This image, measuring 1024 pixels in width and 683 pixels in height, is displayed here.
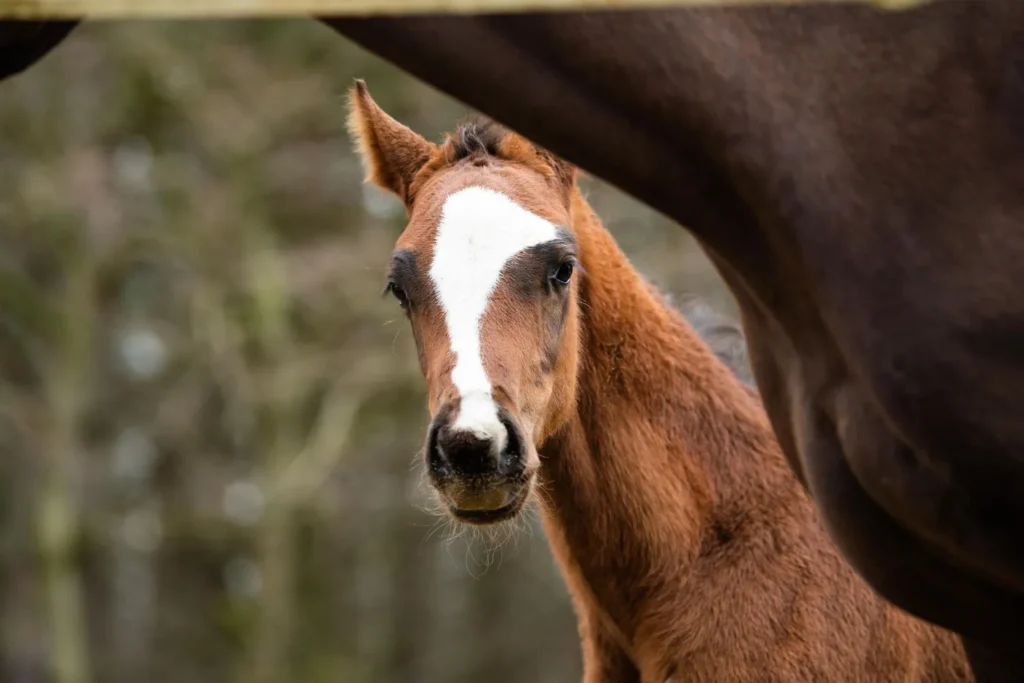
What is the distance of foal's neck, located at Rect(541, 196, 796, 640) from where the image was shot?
14.0 ft

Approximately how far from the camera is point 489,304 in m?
3.84

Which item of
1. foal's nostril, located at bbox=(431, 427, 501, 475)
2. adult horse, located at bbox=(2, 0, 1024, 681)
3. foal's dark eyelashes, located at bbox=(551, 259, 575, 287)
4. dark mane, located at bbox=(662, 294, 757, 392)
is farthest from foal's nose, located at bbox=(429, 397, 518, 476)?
dark mane, located at bbox=(662, 294, 757, 392)

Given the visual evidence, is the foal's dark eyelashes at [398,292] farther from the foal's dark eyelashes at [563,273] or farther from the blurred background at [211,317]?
the blurred background at [211,317]

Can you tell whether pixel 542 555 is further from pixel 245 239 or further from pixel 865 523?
pixel 865 523

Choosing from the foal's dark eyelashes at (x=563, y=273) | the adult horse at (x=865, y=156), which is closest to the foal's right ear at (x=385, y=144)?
the foal's dark eyelashes at (x=563, y=273)

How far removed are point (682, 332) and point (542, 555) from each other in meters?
12.1

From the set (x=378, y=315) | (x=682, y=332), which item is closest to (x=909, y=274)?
(x=682, y=332)

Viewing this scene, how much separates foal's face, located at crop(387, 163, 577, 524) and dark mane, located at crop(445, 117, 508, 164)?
12 centimetres

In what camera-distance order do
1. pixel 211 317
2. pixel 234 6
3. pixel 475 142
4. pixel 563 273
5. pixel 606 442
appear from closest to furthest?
pixel 234 6 < pixel 563 273 < pixel 606 442 < pixel 475 142 < pixel 211 317

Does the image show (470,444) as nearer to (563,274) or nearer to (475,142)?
(563,274)

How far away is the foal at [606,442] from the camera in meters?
3.77

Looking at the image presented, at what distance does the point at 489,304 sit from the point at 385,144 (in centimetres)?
107

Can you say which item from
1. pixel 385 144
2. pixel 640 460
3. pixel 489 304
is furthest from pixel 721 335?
pixel 489 304

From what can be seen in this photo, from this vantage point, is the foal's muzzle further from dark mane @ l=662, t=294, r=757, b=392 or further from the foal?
dark mane @ l=662, t=294, r=757, b=392
